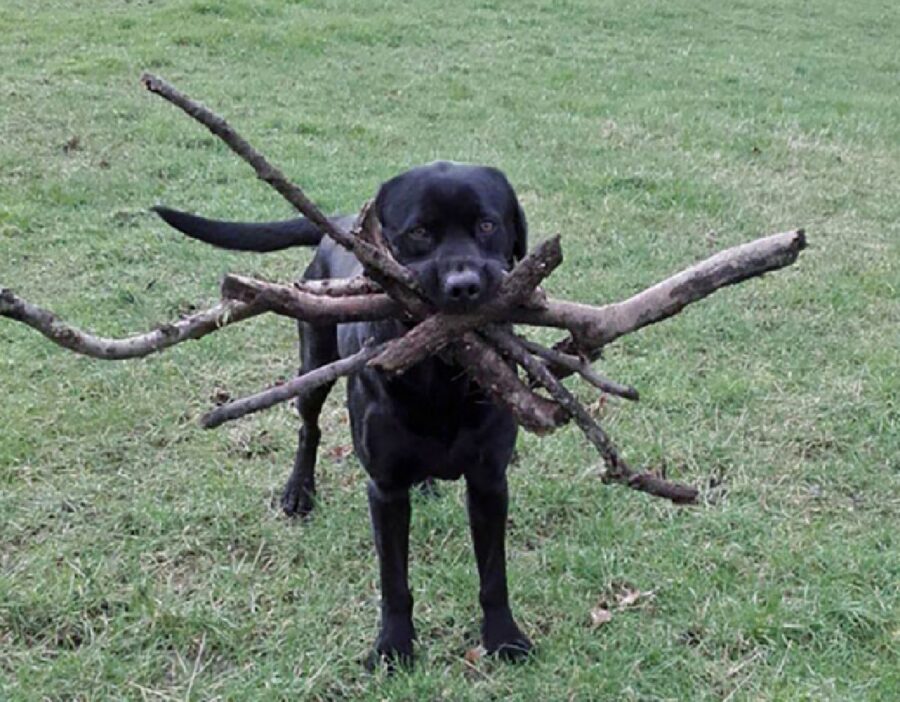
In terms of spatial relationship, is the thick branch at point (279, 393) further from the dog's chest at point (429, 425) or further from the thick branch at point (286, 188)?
the dog's chest at point (429, 425)

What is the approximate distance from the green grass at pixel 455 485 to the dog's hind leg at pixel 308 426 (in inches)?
3.9

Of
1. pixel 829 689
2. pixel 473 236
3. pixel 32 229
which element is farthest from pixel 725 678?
pixel 32 229

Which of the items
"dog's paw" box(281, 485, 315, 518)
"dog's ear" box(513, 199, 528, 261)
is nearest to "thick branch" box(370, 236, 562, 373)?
"dog's ear" box(513, 199, 528, 261)

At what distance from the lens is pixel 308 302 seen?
8.68ft

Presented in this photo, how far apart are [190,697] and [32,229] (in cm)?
447

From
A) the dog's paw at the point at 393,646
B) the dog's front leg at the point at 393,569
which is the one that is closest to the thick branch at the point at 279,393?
the dog's front leg at the point at 393,569

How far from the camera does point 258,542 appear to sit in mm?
4098

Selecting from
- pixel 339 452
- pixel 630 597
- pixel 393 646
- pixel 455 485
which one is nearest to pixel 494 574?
pixel 393 646

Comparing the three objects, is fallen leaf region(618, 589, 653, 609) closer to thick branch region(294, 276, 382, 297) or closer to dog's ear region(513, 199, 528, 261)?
dog's ear region(513, 199, 528, 261)

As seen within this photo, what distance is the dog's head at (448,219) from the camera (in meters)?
2.90

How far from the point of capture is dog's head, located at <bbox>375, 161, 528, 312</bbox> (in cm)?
290

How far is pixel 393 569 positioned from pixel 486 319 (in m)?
0.99

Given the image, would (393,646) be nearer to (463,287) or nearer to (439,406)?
(439,406)

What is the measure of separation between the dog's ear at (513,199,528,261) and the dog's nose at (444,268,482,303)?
60 centimetres
